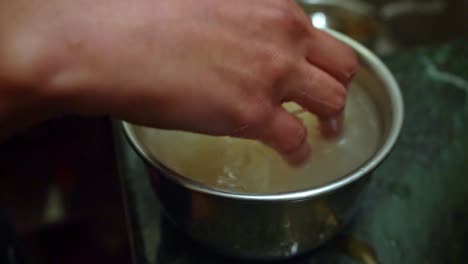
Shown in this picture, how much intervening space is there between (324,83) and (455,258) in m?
0.23

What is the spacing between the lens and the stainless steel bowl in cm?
46

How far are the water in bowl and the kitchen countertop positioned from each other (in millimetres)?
86

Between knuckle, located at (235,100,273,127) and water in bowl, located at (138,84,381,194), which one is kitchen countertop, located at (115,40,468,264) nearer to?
water in bowl, located at (138,84,381,194)

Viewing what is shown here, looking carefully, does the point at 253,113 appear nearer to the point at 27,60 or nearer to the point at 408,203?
the point at 27,60

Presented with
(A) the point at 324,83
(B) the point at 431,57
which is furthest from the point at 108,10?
(B) the point at 431,57

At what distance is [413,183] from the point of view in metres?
0.64

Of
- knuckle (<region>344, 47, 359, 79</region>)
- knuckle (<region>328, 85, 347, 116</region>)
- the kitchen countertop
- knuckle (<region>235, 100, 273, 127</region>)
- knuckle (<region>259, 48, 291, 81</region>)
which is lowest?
the kitchen countertop

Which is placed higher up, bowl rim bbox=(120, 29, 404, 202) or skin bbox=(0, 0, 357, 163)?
skin bbox=(0, 0, 357, 163)

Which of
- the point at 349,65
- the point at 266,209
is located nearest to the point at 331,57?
the point at 349,65

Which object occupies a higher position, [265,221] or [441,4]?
[265,221]

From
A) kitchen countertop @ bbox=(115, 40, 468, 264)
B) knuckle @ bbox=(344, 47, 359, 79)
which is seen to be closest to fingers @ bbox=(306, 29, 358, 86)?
knuckle @ bbox=(344, 47, 359, 79)

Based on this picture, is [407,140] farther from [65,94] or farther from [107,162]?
[107,162]

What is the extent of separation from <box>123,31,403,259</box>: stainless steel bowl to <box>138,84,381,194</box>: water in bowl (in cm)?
3

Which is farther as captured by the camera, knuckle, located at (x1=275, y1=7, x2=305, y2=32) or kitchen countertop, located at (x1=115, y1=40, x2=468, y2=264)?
kitchen countertop, located at (x1=115, y1=40, x2=468, y2=264)
